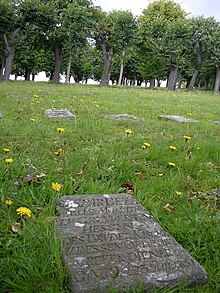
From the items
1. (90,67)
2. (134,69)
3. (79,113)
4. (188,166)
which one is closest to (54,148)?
(188,166)

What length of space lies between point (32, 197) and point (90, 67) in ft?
170

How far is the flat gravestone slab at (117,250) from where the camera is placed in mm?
1474

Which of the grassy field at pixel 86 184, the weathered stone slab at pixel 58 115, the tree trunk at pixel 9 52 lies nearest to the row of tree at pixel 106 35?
the tree trunk at pixel 9 52

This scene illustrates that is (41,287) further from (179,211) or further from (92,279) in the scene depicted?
(179,211)

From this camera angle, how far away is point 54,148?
155 inches

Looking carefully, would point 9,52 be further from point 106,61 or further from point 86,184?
point 86,184

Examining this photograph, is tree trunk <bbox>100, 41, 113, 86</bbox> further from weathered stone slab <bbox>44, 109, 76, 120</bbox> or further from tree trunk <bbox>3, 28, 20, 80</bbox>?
weathered stone slab <bbox>44, 109, 76, 120</bbox>

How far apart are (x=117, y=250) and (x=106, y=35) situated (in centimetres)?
3195

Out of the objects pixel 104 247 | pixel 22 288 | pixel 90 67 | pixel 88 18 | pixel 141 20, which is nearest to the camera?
pixel 22 288

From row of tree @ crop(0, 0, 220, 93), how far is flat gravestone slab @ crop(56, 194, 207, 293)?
2487 cm

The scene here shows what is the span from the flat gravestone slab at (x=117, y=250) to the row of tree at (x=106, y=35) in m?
24.9

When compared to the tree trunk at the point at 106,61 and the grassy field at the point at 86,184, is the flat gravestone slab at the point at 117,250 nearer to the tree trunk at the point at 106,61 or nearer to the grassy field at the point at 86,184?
the grassy field at the point at 86,184

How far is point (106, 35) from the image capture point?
100ft

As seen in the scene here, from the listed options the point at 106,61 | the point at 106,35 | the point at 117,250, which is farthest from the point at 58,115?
the point at 106,35
